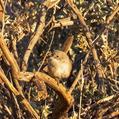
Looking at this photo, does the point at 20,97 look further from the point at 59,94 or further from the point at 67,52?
the point at 67,52

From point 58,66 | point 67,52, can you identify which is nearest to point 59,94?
point 58,66

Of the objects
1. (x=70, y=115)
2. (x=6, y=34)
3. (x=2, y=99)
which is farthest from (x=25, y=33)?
(x=70, y=115)

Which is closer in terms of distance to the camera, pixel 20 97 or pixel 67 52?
pixel 20 97

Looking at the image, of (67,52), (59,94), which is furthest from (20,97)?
(67,52)

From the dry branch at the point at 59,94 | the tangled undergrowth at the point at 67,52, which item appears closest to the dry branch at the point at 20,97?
the tangled undergrowth at the point at 67,52

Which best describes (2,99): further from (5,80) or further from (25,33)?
(5,80)

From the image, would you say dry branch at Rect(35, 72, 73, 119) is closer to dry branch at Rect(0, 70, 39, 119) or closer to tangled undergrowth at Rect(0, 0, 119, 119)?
tangled undergrowth at Rect(0, 0, 119, 119)

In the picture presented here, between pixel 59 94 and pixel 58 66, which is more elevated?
pixel 58 66

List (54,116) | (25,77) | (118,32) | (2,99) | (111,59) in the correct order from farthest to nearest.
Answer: (118,32) → (111,59) → (2,99) → (54,116) → (25,77)

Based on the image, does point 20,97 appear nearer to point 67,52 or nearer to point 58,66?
point 58,66
